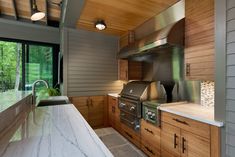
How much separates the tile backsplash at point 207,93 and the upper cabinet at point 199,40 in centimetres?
37

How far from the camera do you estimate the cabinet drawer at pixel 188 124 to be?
4.91ft

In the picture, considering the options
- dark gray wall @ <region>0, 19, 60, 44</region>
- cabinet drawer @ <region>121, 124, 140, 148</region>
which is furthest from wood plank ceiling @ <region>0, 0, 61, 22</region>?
cabinet drawer @ <region>121, 124, 140, 148</region>

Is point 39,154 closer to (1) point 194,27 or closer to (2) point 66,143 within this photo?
(2) point 66,143

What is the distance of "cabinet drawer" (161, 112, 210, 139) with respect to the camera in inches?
58.9

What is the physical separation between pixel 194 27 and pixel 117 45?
2230mm

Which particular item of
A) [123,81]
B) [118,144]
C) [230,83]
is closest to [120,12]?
[123,81]

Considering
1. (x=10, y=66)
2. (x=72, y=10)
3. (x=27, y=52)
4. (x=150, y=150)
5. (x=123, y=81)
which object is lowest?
(x=150, y=150)

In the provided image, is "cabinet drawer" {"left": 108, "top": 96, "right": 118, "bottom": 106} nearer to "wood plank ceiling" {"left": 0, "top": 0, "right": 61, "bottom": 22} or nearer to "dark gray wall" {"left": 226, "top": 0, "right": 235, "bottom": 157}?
"dark gray wall" {"left": 226, "top": 0, "right": 235, "bottom": 157}

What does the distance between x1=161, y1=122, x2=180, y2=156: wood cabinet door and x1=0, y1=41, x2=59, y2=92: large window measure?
3.69 m

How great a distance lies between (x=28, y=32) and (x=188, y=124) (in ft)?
14.9

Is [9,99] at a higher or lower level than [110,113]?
higher

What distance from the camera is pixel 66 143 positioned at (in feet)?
2.59

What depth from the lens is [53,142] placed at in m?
0.81

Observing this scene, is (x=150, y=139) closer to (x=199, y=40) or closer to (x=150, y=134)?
(x=150, y=134)
